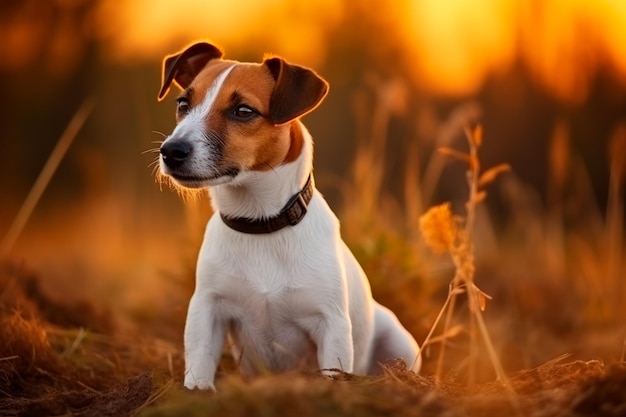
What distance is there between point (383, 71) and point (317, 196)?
7.61 meters

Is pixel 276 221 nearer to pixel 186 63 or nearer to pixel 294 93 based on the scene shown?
pixel 294 93

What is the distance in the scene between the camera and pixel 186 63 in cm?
494

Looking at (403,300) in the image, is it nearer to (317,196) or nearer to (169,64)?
(317,196)

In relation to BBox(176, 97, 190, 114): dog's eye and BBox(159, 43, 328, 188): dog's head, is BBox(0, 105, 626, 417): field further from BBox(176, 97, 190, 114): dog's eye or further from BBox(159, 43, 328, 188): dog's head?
BBox(176, 97, 190, 114): dog's eye

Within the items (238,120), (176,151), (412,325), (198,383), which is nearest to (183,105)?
(238,120)

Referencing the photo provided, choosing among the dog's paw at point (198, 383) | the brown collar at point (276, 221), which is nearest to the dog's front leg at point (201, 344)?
the dog's paw at point (198, 383)

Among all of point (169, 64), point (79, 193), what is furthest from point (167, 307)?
point (79, 193)

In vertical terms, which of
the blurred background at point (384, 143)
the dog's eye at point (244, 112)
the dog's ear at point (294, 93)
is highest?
the dog's ear at point (294, 93)

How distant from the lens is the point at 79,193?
Result: 1380 cm

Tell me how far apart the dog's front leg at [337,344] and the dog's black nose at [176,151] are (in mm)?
996

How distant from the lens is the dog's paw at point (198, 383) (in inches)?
162

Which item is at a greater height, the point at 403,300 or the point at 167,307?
the point at 403,300

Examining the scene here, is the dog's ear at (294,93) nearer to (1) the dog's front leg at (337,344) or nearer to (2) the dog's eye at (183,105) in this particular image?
(2) the dog's eye at (183,105)

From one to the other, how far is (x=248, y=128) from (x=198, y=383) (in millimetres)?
1190
